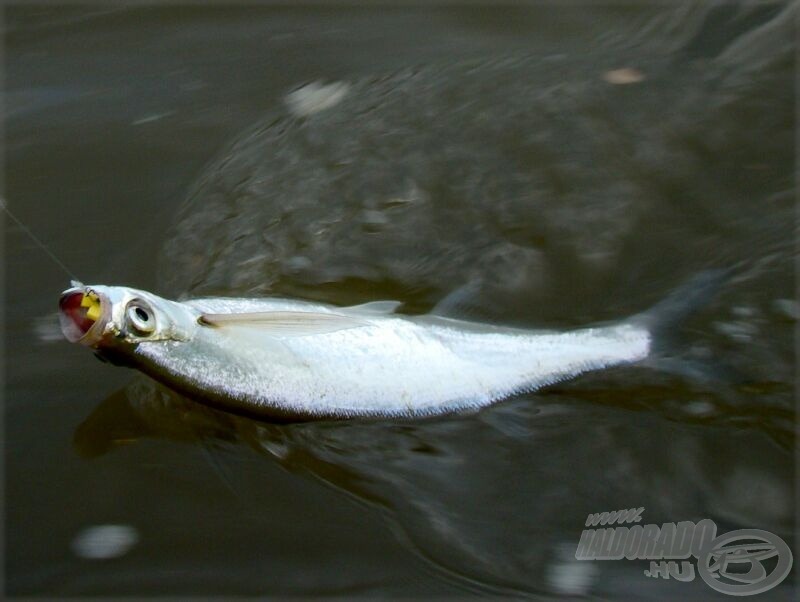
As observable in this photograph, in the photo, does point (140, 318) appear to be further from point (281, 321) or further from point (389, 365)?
point (389, 365)

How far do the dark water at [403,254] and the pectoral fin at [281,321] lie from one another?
1.01 ft

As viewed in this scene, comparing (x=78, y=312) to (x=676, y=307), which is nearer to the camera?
(x=78, y=312)

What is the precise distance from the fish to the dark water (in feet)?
0.29

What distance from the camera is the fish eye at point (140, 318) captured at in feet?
8.36

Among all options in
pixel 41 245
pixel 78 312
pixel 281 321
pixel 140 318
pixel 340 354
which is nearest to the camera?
pixel 78 312

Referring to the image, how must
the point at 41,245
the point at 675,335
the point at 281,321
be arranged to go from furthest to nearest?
the point at 41,245
the point at 675,335
the point at 281,321

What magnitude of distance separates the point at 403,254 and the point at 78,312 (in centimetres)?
126

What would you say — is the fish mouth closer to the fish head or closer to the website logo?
the fish head

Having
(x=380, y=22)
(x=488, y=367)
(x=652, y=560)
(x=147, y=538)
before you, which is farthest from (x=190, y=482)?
(x=380, y=22)

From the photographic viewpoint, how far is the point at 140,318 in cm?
257

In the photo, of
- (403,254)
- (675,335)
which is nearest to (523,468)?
(675,335)

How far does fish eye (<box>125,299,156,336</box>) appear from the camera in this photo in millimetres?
2549

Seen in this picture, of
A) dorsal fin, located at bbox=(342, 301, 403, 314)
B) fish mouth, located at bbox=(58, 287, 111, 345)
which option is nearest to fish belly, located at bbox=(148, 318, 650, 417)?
dorsal fin, located at bbox=(342, 301, 403, 314)

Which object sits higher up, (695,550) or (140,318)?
(140,318)
